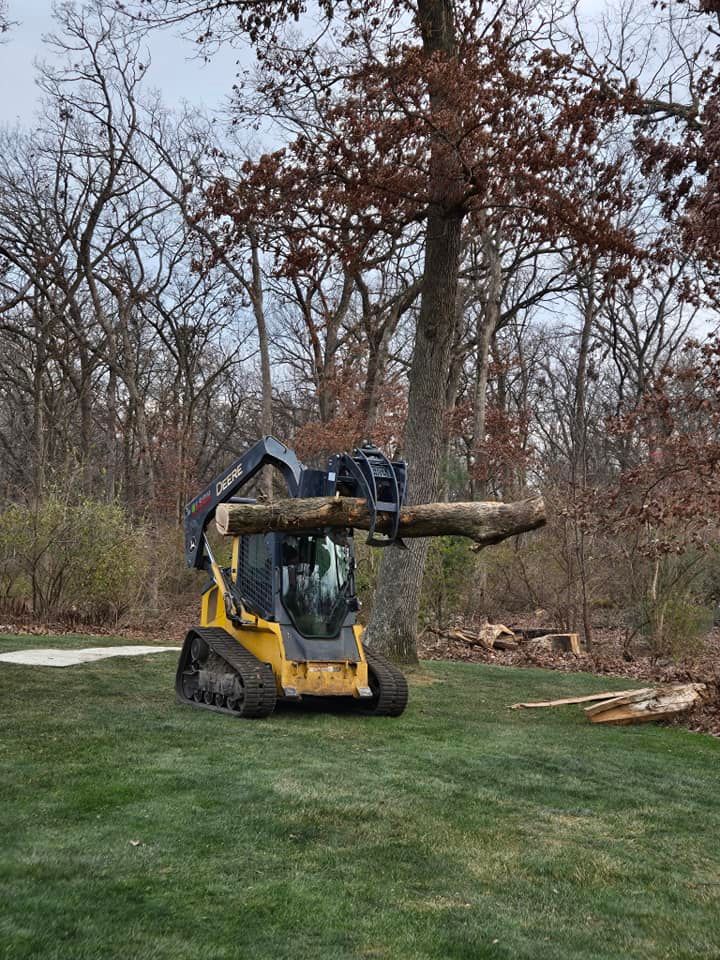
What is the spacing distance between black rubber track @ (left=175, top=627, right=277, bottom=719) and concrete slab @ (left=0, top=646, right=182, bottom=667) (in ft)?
10.3

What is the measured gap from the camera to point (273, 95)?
13.4 metres

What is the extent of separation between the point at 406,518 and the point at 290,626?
7.95 feet

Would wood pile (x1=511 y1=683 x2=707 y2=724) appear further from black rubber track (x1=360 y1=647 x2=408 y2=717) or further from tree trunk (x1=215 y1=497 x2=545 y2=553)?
tree trunk (x1=215 y1=497 x2=545 y2=553)

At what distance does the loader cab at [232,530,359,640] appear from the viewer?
9195mm

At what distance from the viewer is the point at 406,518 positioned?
723 centimetres

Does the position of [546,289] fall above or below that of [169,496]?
above

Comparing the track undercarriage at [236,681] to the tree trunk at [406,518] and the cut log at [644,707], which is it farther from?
the cut log at [644,707]

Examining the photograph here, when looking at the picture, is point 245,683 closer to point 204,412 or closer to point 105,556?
point 105,556

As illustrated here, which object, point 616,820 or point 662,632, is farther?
point 662,632

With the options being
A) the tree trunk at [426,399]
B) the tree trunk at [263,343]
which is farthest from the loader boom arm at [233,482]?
the tree trunk at [263,343]

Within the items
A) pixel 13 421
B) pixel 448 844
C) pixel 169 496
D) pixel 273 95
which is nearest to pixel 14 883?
pixel 448 844

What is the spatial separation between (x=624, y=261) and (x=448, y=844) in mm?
10643

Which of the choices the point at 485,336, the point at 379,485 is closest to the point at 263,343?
the point at 485,336

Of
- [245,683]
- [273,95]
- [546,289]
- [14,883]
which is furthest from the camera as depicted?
[546,289]
